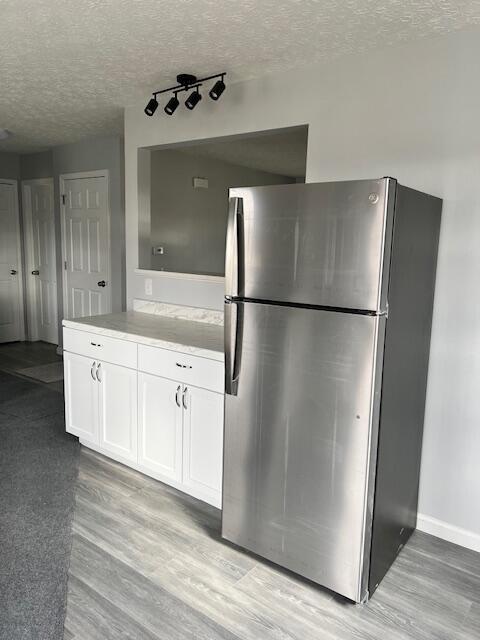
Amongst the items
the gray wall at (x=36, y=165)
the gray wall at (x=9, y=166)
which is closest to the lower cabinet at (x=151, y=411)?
the gray wall at (x=36, y=165)

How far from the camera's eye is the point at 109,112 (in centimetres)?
395

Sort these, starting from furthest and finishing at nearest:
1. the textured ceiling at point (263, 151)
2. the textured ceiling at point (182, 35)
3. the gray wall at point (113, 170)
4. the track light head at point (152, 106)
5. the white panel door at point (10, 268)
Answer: the white panel door at point (10, 268) < the gray wall at point (113, 170) < the textured ceiling at point (263, 151) < the track light head at point (152, 106) < the textured ceiling at point (182, 35)

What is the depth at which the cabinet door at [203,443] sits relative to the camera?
8.42 feet

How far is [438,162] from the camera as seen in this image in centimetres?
236

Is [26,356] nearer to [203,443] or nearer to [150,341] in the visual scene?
[150,341]

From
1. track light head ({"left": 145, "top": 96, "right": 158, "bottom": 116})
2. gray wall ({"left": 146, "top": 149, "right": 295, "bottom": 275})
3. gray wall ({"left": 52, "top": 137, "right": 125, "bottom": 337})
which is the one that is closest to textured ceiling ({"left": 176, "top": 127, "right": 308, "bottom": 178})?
gray wall ({"left": 146, "top": 149, "right": 295, "bottom": 275})

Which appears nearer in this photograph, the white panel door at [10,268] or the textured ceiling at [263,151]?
the textured ceiling at [263,151]

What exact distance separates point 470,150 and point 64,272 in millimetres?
4697

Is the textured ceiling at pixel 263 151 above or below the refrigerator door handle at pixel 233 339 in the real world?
above

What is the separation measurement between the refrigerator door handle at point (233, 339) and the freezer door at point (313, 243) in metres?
0.07

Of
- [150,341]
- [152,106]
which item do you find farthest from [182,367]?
[152,106]

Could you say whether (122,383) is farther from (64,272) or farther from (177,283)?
(64,272)

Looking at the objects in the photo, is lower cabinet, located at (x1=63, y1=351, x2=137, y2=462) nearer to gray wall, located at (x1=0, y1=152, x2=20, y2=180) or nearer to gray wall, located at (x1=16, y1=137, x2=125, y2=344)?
gray wall, located at (x1=16, y1=137, x2=125, y2=344)

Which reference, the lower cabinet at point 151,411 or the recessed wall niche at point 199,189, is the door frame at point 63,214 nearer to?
the recessed wall niche at point 199,189
